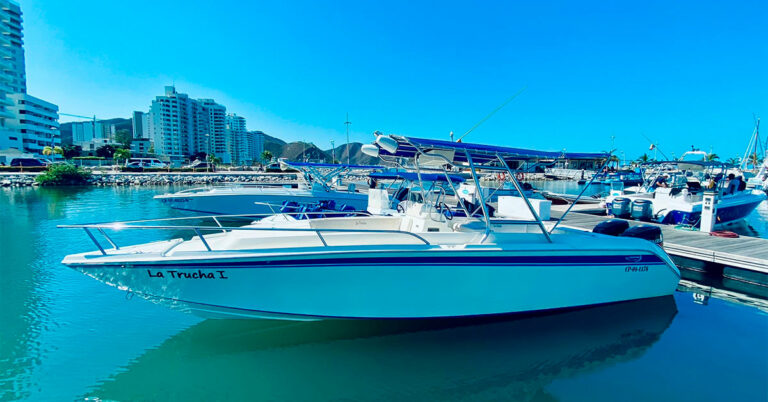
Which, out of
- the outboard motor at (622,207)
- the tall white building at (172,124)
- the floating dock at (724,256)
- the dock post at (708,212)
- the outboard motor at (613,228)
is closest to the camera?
the outboard motor at (613,228)

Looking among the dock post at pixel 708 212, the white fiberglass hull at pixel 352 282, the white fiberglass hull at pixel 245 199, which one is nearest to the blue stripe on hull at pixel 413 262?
the white fiberglass hull at pixel 352 282

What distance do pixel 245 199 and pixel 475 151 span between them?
11942 millimetres

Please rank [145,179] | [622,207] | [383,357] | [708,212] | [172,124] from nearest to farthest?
[383,357] < [708,212] < [622,207] < [145,179] < [172,124]

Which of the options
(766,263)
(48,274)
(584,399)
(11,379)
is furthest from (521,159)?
(48,274)

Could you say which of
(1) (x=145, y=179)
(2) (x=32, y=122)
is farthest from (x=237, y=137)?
(1) (x=145, y=179)

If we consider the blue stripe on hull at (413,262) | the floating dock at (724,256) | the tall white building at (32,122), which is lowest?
the floating dock at (724,256)

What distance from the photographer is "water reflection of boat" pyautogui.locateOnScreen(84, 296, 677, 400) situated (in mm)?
4102

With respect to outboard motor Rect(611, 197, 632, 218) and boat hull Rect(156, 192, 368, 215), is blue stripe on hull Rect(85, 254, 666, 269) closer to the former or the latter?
boat hull Rect(156, 192, 368, 215)

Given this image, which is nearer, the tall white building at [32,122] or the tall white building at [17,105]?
the tall white building at [17,105]

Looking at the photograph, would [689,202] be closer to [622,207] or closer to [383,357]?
[622,207]

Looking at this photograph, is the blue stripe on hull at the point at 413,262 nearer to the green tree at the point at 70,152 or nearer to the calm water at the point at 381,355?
the calm water at the point at 381,355

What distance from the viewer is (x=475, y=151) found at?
4961mm

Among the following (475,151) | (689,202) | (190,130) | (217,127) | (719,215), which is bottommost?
(719,215)

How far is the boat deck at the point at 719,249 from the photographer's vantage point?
7523mm
